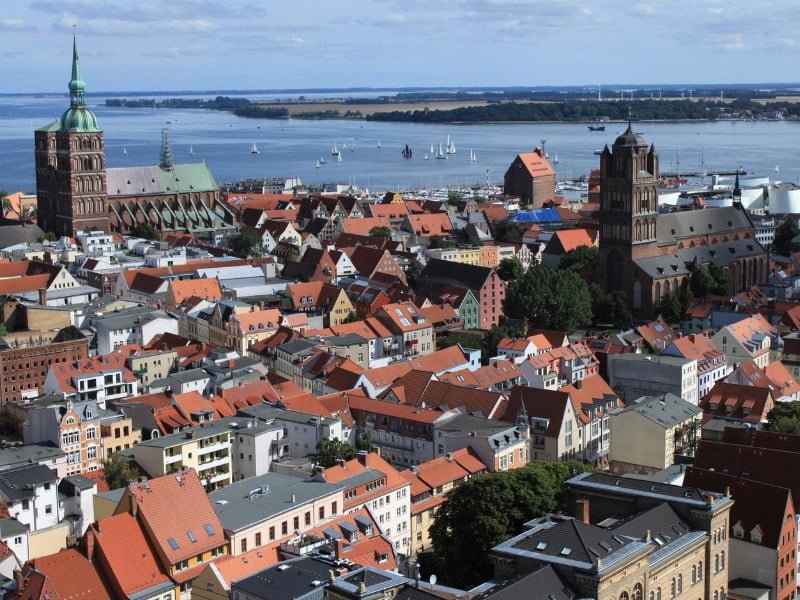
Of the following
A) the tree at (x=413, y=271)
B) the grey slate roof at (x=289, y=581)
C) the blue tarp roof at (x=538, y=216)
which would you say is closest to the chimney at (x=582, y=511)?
the grey slate roof at (x=289, y=581)

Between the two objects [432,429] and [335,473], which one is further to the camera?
[432,429]

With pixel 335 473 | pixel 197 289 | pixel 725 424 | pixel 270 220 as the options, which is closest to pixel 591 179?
pixel 270 220

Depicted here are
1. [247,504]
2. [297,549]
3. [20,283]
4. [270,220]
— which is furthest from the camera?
[270,220]

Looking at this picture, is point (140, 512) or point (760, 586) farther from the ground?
point (140, 512)

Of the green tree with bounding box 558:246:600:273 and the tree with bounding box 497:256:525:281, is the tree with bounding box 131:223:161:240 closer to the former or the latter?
the tree with bounding box 497:256:525:281

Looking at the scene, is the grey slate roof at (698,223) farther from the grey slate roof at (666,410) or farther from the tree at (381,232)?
the grey slate roof at (666,410)

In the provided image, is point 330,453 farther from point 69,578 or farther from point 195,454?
point 69,578

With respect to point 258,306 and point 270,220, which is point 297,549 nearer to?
point 258,306
